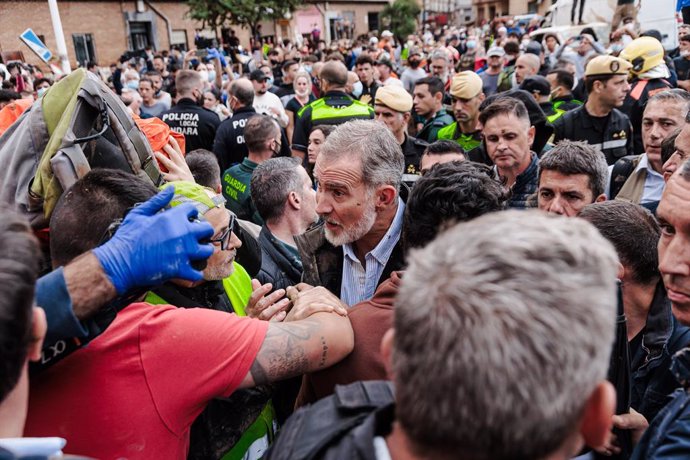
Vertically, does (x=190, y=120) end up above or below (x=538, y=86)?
below

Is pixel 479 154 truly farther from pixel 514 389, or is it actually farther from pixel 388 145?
pixel 514 389

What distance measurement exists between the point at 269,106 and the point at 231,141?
79.9 inches

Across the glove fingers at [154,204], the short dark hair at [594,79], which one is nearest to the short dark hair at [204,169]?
the glove fingers at [154,204]

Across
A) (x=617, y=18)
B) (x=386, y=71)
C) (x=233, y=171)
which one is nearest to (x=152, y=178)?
(x=233, y=171)

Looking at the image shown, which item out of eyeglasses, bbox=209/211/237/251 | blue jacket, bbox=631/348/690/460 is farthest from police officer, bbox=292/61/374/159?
blue jacket, bbox=631/348/690/460

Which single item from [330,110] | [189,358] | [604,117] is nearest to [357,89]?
[330,110]

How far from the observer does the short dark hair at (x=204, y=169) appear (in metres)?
4.16

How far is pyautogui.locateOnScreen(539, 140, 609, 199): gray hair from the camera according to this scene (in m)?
2.91

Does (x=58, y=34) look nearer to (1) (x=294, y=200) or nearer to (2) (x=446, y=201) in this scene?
(1) (x=294, y=200)

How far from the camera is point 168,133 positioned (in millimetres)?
2816

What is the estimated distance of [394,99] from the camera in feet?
16.6

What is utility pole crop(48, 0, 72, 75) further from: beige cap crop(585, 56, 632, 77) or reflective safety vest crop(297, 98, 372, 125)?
beige cap crop(585, 56, 632, 77)

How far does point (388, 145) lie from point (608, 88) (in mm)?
3107

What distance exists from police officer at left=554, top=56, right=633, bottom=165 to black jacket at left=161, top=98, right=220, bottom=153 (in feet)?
13.1
